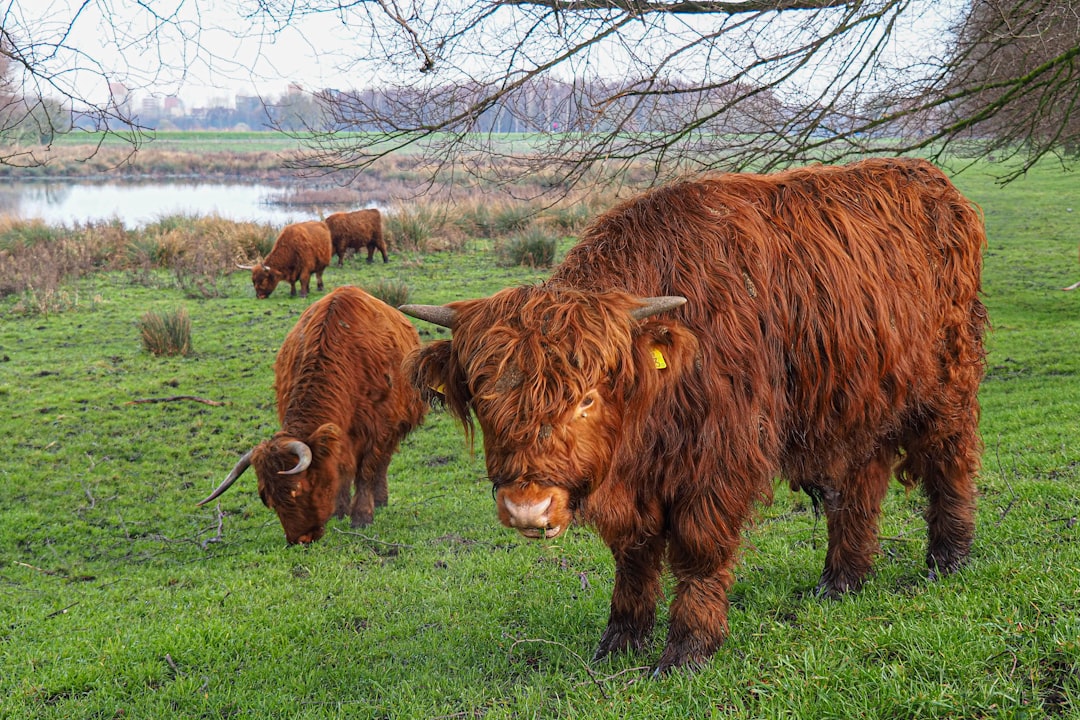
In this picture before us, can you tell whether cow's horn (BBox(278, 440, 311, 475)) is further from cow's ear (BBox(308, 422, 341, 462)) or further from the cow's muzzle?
the cow's muzzle

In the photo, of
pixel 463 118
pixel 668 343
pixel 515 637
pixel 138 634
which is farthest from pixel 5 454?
pixel 668 343

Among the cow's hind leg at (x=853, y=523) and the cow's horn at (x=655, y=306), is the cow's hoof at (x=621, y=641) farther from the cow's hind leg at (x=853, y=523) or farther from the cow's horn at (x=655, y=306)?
the cow's horn at (x=655, y=306)

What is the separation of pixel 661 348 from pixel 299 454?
13.4ft

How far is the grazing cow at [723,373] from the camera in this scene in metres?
2.95

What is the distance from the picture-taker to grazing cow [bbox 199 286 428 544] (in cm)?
648

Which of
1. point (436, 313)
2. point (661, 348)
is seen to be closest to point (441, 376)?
point (436, 313)

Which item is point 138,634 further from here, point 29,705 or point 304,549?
point 304,549

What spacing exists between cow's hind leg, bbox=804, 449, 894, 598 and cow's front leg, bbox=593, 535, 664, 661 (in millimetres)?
959

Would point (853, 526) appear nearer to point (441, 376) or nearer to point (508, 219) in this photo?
point (441, 376)

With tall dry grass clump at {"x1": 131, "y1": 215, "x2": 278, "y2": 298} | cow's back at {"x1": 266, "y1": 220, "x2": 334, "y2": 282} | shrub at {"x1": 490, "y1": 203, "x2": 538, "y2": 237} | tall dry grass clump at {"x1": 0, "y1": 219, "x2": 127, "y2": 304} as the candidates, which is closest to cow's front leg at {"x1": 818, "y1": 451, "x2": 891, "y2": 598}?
cow's back at {"x1": 266, "y1": 220, "x2": 334, "y2": 282}

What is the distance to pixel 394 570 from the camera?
5.86m

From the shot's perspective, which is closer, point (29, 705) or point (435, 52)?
point (29, 705)

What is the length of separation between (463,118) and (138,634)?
3.79 metres

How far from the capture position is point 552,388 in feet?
9.48
